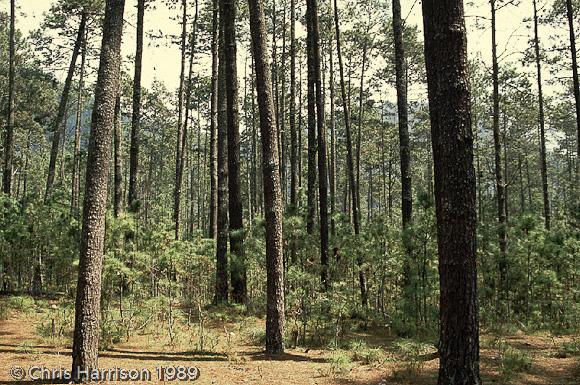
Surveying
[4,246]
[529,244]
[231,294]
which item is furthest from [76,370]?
[529,244]

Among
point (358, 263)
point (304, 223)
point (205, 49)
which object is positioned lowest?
point (358, 263)

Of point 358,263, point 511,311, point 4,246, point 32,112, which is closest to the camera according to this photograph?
point 358,263

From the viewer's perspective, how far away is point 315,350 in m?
7.92

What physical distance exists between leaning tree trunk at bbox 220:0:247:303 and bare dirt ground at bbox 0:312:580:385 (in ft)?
9.75

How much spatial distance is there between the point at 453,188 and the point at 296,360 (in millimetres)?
4037

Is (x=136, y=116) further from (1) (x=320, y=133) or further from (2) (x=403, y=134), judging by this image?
(2) (x=403, y=134)

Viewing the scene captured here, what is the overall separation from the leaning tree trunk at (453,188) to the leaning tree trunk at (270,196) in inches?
136

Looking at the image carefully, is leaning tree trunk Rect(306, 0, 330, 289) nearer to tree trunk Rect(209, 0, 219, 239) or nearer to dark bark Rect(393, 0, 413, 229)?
dark bark Rect(393, 0, 413, 229)

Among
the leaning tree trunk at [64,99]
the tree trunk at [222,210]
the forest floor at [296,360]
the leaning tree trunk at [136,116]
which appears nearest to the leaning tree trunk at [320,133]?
the tree trunk at [222,210]

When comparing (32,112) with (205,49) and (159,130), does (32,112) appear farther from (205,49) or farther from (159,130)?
(159,130)

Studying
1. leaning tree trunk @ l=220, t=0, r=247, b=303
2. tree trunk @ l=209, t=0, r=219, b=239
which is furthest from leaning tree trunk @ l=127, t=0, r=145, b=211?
leaning tree trunk @ l=220, t=0, r=247, b=303

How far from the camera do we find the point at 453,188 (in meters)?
4.10

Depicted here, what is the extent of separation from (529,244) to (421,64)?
16850 mm

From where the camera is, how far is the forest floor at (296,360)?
5.98m
